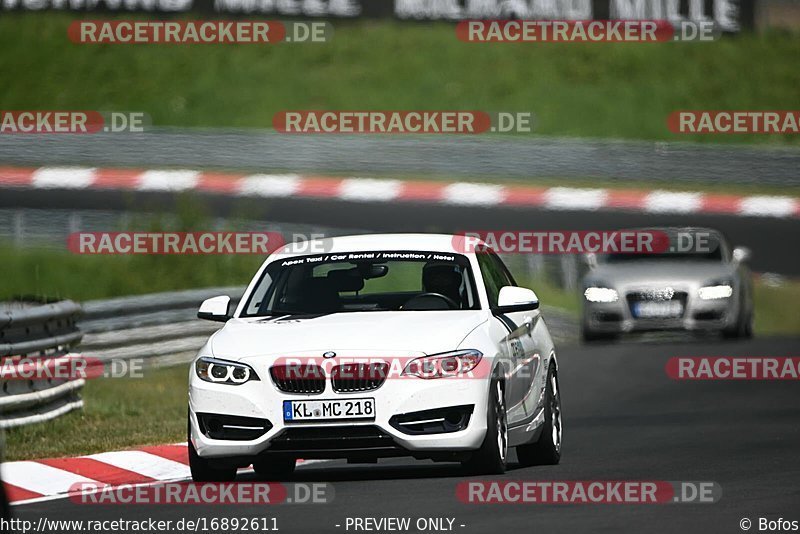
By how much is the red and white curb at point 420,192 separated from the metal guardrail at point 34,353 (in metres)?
12.8

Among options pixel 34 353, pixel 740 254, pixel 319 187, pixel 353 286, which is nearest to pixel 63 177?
pixel 319 187

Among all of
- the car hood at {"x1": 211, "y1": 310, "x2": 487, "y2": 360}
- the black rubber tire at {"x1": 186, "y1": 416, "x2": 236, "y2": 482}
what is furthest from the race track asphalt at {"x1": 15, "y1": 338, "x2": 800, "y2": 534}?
the car hood at {"x1": 211, "y1": 310, "x2": 487, "y2": 360}

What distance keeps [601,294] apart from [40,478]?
9886 millimetres

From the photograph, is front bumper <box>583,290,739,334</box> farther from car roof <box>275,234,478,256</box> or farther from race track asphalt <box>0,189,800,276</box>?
car roof <box>275,234,478,256</box>

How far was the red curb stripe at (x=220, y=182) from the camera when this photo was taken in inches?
1118

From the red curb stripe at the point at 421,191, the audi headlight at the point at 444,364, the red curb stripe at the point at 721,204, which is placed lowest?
the red curb stripe at the point at 721,204

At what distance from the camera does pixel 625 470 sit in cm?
1198

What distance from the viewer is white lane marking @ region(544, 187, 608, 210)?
2791cm

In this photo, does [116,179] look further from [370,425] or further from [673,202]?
[370,425]

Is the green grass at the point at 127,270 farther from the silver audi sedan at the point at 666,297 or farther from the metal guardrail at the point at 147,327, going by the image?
the silver audi sedan at the point at 666,297

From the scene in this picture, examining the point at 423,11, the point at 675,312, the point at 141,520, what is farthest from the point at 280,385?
the point at 423,11

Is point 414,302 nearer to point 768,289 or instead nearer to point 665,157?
point 768,289

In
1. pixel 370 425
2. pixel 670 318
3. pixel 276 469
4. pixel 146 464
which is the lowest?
pixel 670 318

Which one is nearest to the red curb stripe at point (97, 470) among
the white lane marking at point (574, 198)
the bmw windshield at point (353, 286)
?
the bmw windshield at point (353, 286)
